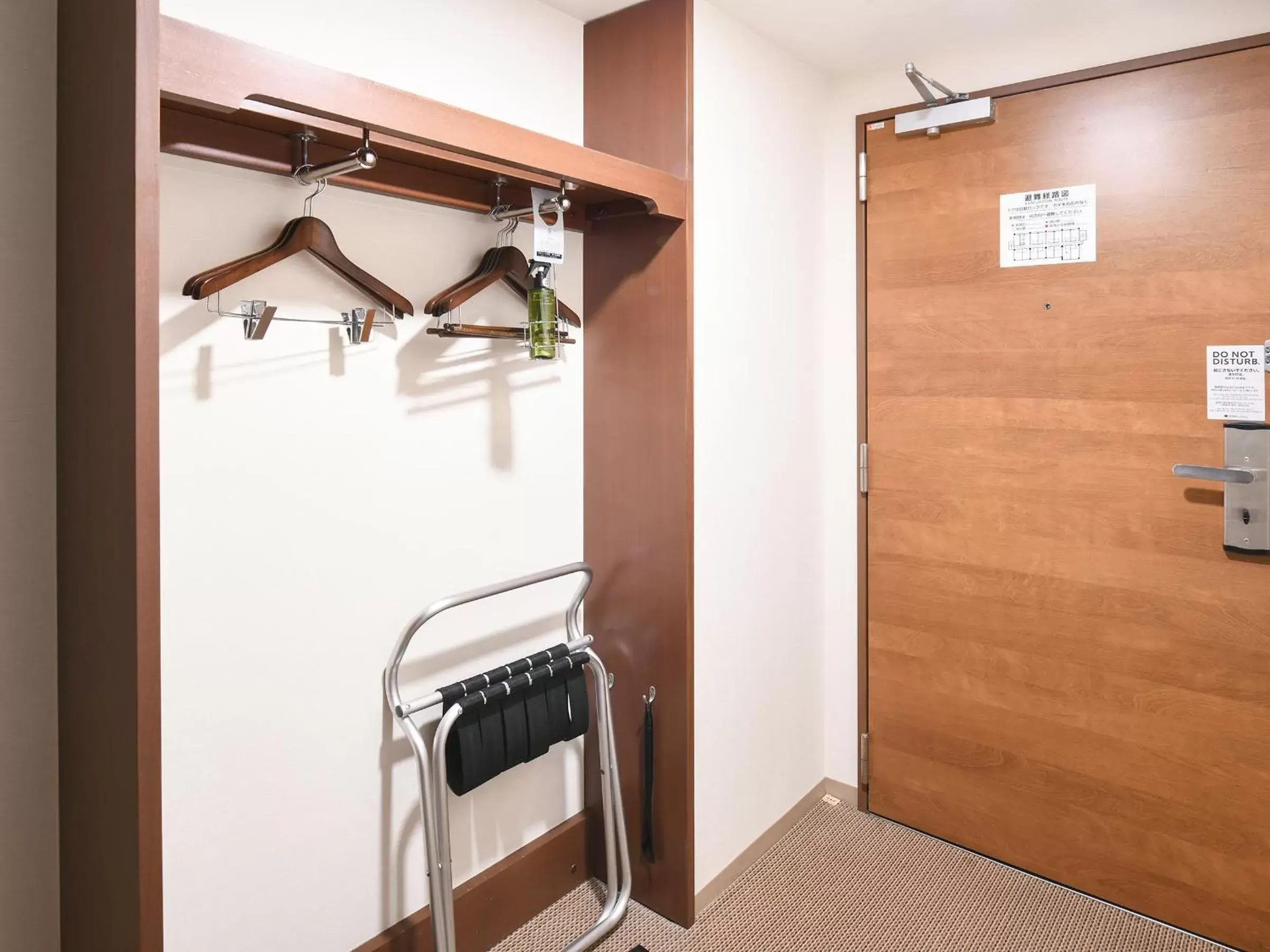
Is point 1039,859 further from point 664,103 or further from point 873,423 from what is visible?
point 664,103

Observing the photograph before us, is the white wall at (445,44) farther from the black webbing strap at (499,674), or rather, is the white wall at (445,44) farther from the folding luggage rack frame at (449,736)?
the black webbing strap at (499,674)

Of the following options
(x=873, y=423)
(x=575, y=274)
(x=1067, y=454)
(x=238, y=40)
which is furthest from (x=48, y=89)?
(x=1067, y=454)

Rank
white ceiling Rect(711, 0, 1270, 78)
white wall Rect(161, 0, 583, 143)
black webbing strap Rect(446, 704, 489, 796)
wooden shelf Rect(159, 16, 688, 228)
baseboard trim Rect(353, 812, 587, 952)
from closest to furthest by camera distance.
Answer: wooden shelf Rect(159, 16, 688, 228) < white wall Rect(161, 0, 583, 143) < black webbing strap Rect(446, 704, 489, 796) < baseboard trim Rect(353, 812, 587, 952) < white ceiling Rect(711, 0, 1270, 78)

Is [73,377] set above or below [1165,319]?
below

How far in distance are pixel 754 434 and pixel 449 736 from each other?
1.08 m

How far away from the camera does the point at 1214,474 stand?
6.22 feet

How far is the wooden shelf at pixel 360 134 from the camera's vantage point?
3.74 feet

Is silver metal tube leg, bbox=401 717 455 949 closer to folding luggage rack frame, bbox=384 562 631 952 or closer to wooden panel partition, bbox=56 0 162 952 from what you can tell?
folding luggage rack frame, bbox=384 562 631 952

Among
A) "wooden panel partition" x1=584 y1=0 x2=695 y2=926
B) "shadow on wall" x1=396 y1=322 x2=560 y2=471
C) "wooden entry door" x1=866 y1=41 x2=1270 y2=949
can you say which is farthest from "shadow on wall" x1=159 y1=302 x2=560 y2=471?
"wooden entry door" x1=866 y1=41 x2=1270 y2=949

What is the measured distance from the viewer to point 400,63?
164 centimetres

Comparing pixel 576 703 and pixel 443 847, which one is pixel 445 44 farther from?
pixel 443 847

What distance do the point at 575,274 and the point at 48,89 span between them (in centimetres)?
111

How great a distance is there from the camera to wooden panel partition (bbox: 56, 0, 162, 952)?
3.35 feet

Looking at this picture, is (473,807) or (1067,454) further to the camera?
(1067,454)
